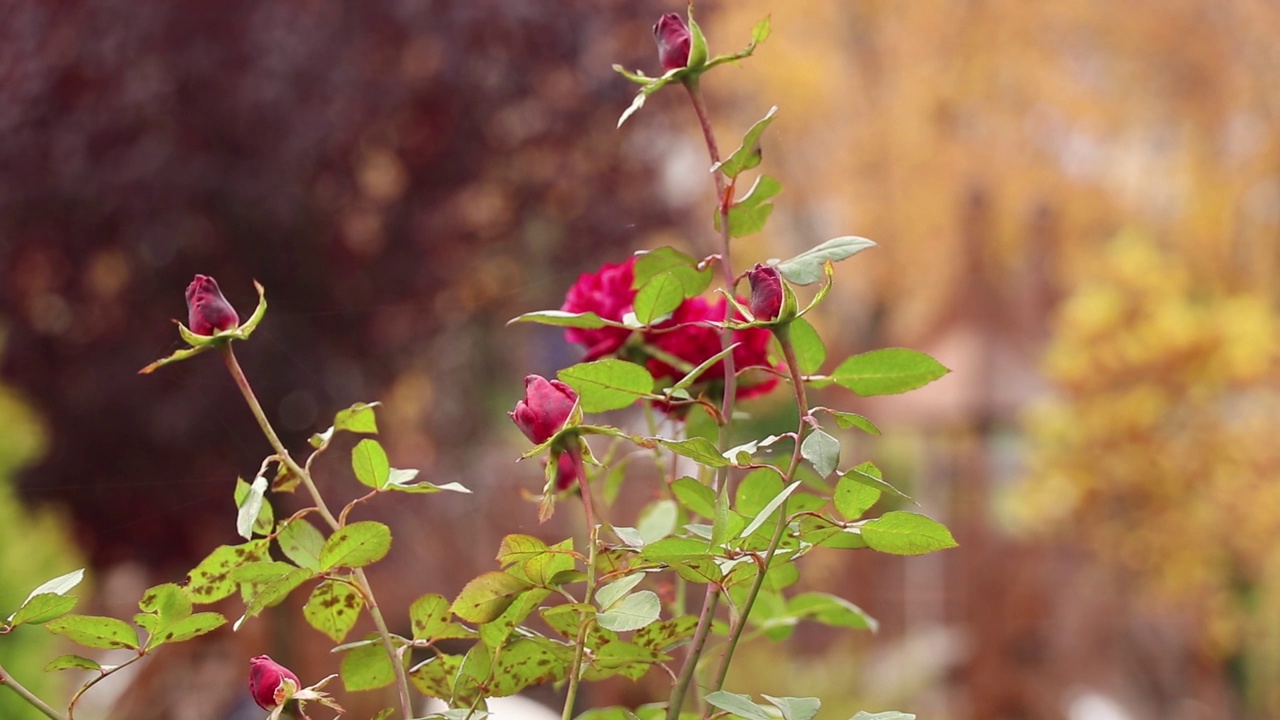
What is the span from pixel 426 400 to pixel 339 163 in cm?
70

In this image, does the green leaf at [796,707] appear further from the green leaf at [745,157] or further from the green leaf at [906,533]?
the green leaf at [745,157]

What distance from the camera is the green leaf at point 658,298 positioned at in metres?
0.39

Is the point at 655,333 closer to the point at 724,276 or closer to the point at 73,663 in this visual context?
the point at 724,276

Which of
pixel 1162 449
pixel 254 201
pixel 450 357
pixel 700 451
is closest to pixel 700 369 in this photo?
pixel 700 451

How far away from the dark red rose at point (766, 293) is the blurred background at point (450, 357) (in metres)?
0.21

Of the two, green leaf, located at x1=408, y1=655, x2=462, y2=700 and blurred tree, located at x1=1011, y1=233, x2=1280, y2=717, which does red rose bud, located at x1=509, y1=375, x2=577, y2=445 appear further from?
blurred tree, located at x1=1011, y1=233, x2=1280, y2=717

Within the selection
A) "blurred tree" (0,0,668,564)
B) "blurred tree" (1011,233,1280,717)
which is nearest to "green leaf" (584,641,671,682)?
"blurred tree" (0,0,668,564)

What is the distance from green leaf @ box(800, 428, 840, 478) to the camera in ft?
0.94

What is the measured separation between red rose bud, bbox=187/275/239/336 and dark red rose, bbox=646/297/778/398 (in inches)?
6.1

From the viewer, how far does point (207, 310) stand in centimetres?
34

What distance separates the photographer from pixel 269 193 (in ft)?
7.57

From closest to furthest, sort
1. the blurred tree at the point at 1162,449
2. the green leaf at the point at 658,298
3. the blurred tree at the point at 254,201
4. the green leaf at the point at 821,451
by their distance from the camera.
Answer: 1. the green leaf at the point at 821,451
2. the green leaf at the point at 658,298
3. the blurred tree at the point at 254,201
4. the blurred tree at the point at 1162,449

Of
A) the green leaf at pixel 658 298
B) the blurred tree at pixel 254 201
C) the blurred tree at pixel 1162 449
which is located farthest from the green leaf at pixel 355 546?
the blurred tree at pixel 1162 449

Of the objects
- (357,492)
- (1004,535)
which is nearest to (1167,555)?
(1004,535)
